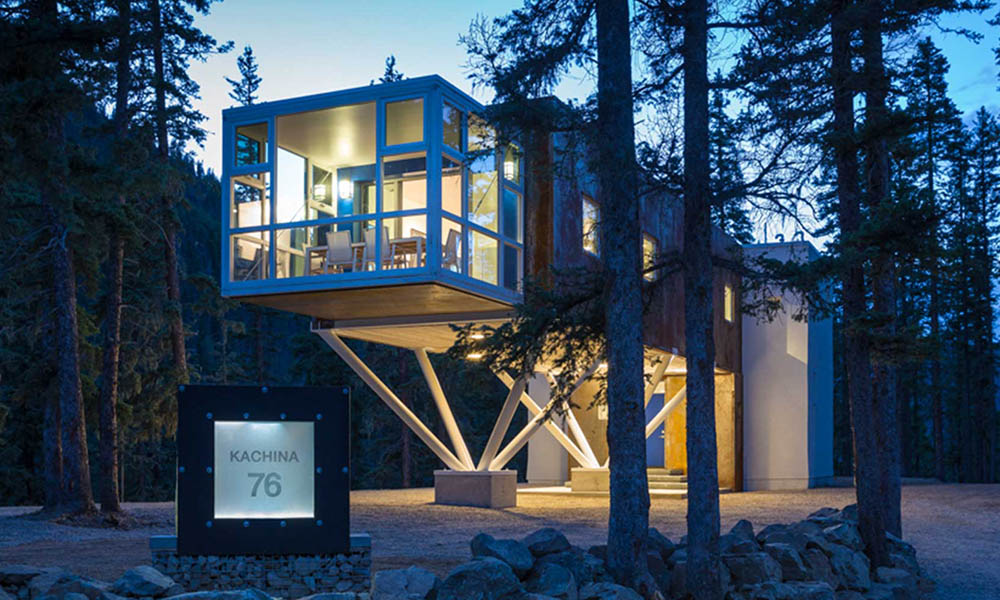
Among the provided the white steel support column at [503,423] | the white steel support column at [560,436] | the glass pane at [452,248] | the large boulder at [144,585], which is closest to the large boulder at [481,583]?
the large boulder at [144,585]

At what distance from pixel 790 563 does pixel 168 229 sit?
38.3ft

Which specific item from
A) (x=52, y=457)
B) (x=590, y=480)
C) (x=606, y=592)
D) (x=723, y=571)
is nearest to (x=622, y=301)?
(x=606, y=592)

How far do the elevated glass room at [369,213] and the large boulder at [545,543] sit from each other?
5036mm

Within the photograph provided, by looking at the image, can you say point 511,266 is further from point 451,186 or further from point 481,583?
point 481,583

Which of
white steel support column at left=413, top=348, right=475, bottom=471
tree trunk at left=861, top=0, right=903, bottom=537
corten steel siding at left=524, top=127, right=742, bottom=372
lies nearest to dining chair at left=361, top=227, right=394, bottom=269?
corten steel siding at left=524, top=127, right=742, bottom=372

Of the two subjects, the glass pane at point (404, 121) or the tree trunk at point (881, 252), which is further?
the glass pane at point (404, 121)

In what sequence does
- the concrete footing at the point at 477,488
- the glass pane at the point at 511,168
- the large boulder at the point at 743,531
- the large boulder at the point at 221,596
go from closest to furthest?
1. the large boulder at the point at 221,596
2. the large boulder at the point at 743,531
3. the glass pane at the point at 511,168
4. the concrete footing at the point at 477,488

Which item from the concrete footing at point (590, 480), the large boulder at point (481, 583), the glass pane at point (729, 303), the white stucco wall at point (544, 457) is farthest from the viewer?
the white stucco wall at point (544, 457)

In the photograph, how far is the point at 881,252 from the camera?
9.80m

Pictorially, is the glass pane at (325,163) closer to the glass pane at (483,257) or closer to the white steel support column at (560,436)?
the glass pane at (483,257)

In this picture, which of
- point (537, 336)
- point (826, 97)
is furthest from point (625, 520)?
point (826, 97)

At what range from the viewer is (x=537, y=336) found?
955cm

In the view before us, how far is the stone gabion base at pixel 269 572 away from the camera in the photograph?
7492 millimetres

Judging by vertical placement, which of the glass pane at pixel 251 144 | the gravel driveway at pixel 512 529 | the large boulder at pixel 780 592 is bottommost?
the gravel driveway at pixel 512 529
